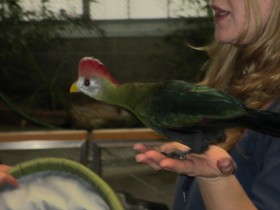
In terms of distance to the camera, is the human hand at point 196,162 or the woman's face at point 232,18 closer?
the human hand at point 196,162

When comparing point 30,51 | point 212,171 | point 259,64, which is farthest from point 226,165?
point 30,51

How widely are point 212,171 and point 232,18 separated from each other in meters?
0.29

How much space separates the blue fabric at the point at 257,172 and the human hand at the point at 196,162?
8cm

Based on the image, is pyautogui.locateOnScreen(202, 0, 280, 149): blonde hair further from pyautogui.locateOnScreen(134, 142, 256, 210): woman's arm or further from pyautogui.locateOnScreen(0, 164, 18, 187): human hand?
pyautogui.locateOnScreen(0, 164, 18, 187): human hand

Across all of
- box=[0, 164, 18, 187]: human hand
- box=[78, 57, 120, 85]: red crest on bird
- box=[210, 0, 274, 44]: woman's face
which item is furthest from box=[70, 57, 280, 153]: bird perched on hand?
box=[0, 164, 18, 187]: human hand

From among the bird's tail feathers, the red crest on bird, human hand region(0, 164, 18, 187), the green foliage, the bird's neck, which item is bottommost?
the green foliage

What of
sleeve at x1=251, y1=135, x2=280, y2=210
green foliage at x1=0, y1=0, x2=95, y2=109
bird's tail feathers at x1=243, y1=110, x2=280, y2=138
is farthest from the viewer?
green foliage at x1=0, y1=0, x2=95, y2=109

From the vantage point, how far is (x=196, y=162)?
76cm

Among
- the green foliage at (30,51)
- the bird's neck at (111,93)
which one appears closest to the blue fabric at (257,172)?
the bird's neck at (111,93)

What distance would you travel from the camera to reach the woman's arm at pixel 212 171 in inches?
29.1

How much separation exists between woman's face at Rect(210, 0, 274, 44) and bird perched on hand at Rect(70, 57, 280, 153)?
222 mm

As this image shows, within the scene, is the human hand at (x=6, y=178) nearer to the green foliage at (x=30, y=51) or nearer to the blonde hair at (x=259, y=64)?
the blonde hair at (x=259, y=64)

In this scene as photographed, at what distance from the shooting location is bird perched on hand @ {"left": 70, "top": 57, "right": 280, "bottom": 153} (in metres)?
0.71

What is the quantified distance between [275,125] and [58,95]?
95.1 inches
